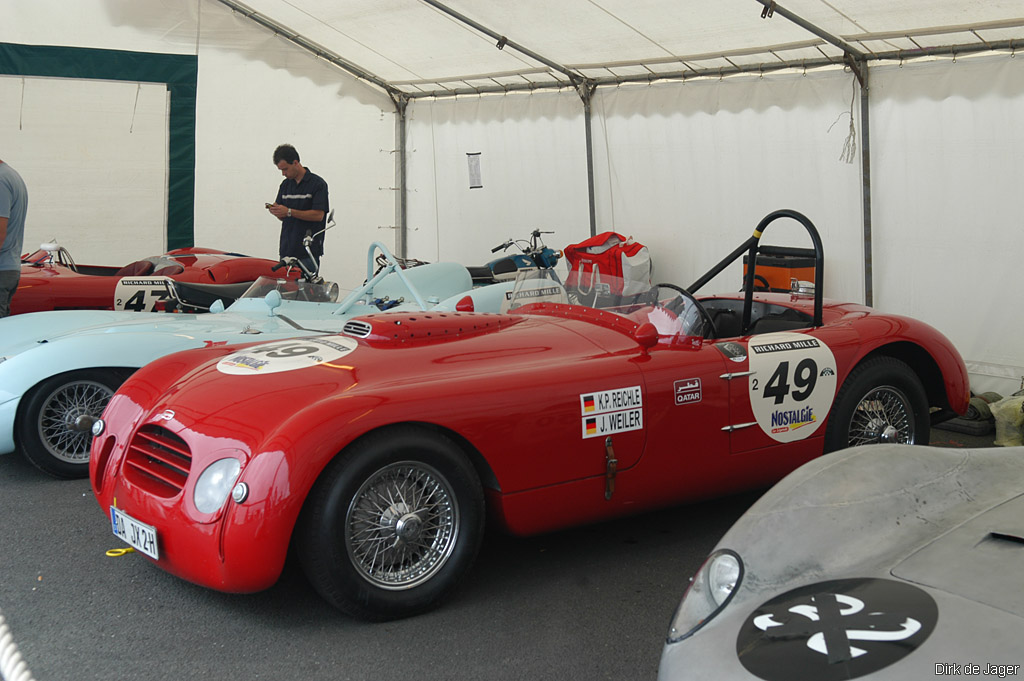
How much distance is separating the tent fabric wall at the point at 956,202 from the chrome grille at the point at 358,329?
465 centimetres

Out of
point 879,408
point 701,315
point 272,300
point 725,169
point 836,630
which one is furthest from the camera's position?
point 725,169

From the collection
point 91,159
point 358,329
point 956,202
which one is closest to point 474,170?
point 91,159

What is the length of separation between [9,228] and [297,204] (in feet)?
9.52

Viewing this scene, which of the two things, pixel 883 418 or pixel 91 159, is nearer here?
pixel 883 418

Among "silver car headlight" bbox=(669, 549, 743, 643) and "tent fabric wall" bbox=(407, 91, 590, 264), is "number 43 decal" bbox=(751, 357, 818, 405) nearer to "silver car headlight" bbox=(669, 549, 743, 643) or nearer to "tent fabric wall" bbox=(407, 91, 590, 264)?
"silver car headlight" bbox=(669, 549, 743, 643)

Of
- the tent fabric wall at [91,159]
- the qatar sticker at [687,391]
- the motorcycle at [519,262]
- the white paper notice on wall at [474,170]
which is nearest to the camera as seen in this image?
the qatar sticker at [687,391]

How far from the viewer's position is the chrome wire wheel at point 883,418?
4.00m

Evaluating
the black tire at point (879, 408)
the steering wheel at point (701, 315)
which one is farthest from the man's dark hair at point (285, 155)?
the black tire at point (879, 408)

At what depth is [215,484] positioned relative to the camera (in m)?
2.70

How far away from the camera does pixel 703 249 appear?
845 centimetres

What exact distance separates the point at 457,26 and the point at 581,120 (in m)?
1.69

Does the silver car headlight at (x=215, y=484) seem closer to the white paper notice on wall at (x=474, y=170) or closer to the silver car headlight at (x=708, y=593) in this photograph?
the silver car headlight at (x=708, y=593)

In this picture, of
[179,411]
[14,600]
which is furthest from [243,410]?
[14,600]

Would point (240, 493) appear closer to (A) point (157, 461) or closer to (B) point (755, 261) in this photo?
(A) point (157, 461)
